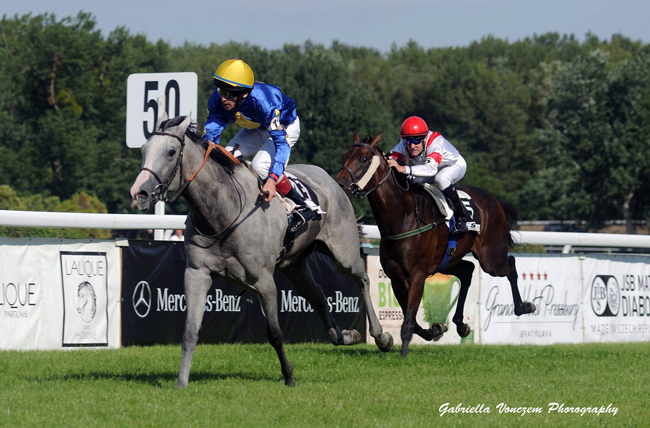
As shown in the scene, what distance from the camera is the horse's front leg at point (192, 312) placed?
6.19 m

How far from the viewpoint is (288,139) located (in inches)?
281

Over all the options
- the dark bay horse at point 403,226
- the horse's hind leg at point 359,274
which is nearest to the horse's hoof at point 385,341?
the horse's hind leg at point 359,274

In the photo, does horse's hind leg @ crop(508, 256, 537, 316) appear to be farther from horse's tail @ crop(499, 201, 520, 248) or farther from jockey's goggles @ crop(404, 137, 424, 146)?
jockey's goggles @ crop(404, 137, 424, 146)

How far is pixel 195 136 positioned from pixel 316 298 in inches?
83.1

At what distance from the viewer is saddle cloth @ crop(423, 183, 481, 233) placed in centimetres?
917

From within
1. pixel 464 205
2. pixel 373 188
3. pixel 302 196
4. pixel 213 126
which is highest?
pixel 213 126

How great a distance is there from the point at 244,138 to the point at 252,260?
A: 1.32 metres

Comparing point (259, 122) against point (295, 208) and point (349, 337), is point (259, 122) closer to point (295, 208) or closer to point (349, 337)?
point (295, 208)

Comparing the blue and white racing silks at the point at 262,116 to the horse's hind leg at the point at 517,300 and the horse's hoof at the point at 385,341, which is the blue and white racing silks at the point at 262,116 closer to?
the horse's hoof at the point at 385,341

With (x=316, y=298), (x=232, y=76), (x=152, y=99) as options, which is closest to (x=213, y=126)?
(x=232, y=76)

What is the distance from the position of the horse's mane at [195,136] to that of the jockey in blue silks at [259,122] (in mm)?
303

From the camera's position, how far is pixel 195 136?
6352 millimetres

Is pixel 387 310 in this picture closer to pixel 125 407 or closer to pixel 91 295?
pixel 91 295

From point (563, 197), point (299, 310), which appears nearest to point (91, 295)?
point (299, 310)
